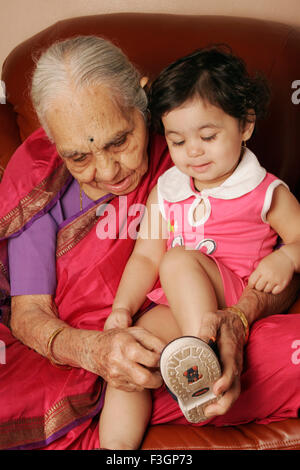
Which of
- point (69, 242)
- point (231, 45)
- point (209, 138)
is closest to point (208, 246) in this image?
point (209, 138)

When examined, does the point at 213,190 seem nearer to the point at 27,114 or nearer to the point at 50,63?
the point at 50,63

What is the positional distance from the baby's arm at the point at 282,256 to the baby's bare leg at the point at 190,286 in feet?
0.34

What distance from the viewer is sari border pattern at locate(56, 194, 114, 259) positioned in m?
1.66

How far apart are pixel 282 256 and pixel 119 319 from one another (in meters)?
0.44

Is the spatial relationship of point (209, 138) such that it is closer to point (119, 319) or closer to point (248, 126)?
point (248, 126)

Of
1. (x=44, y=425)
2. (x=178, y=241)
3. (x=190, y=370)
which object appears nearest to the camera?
(x=190, y=370)

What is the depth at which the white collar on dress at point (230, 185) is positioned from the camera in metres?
1.52

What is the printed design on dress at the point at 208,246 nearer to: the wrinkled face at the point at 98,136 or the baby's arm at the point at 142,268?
the baby's arm at the point at 142,268

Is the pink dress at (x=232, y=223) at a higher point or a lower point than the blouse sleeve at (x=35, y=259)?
higher

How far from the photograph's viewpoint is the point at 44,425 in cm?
138

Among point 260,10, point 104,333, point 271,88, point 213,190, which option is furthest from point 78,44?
point 260,10

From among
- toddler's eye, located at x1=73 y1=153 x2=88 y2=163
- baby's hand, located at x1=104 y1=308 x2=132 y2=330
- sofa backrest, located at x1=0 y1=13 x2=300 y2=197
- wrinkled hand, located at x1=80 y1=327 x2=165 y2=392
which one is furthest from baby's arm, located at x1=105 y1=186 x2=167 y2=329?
sofa backrest, located at x1=0 y1=13 x2=300 y2=197

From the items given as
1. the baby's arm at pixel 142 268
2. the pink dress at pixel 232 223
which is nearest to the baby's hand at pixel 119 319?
the baby's arm at pixel 142 268
